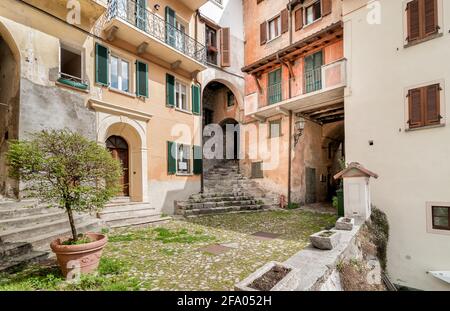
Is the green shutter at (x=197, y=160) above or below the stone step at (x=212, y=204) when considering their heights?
above

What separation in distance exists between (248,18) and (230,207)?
1260cm

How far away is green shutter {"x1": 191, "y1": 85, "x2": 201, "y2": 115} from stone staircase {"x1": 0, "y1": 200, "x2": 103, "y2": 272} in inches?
296

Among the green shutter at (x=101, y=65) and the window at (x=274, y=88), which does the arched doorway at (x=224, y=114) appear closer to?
the window at (x=274, y=88)

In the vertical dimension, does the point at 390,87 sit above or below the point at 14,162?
above

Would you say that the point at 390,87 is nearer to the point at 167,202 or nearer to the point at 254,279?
the point at 254,279

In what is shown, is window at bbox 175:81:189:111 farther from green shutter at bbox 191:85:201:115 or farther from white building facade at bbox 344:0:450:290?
white building facade at bbox 344:0:450:290

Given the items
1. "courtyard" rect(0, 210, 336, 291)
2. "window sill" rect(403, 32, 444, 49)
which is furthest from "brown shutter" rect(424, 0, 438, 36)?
"courtyard" rect(0, 210, 336, 291)

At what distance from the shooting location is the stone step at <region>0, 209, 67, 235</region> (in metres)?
5.35

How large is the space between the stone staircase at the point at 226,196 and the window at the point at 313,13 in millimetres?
9385

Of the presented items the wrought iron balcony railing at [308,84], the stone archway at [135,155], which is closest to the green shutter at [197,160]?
the stone archway at [135,155]

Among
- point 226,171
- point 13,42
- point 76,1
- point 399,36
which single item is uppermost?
point 76,1

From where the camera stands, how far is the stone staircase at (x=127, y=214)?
8.05m

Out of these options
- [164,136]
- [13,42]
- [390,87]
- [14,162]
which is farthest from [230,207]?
[13,42]
